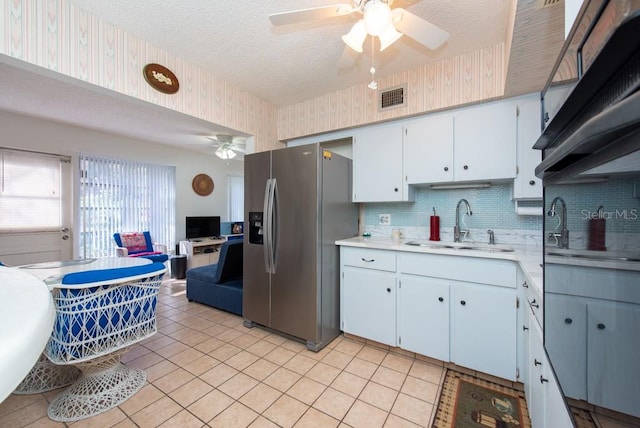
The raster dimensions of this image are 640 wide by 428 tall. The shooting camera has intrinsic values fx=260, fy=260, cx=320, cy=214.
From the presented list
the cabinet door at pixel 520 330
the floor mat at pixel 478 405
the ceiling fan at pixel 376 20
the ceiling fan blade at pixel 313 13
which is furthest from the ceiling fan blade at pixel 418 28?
the floor mat at pixel 478 405

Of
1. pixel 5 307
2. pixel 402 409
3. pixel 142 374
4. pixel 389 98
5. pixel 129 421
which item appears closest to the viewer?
pixel 5 307

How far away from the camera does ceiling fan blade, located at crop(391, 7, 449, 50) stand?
56.9 inches

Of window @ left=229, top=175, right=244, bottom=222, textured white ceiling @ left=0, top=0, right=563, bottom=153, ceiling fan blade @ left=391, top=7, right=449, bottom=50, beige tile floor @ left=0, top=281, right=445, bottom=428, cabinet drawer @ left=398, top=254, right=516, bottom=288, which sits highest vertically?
textured white ceiling @ left=0, top=0, right=563, bottom=153

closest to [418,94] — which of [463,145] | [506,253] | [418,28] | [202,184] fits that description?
[463,145]

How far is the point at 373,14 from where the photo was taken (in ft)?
4.42

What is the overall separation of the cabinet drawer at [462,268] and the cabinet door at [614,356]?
4.40 feet

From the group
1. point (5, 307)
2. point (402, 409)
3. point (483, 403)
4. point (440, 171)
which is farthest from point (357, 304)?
point (5, 307)

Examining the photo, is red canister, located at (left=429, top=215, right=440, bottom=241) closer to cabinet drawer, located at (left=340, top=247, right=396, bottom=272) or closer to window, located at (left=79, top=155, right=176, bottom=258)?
cabinet drawer, located at (left=340, top=247, right=396, bottom=272)

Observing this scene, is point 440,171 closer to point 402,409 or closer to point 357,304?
point 357,304

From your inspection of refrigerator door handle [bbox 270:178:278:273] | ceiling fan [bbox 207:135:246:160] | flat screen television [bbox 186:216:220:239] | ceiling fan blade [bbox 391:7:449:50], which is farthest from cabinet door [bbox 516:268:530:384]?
flat screen television [bbox 186:216:220:239]

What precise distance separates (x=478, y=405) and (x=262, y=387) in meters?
1.44

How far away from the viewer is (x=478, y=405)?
5.49 feet

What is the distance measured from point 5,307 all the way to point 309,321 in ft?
6.88

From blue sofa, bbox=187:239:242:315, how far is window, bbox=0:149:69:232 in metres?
2.55
